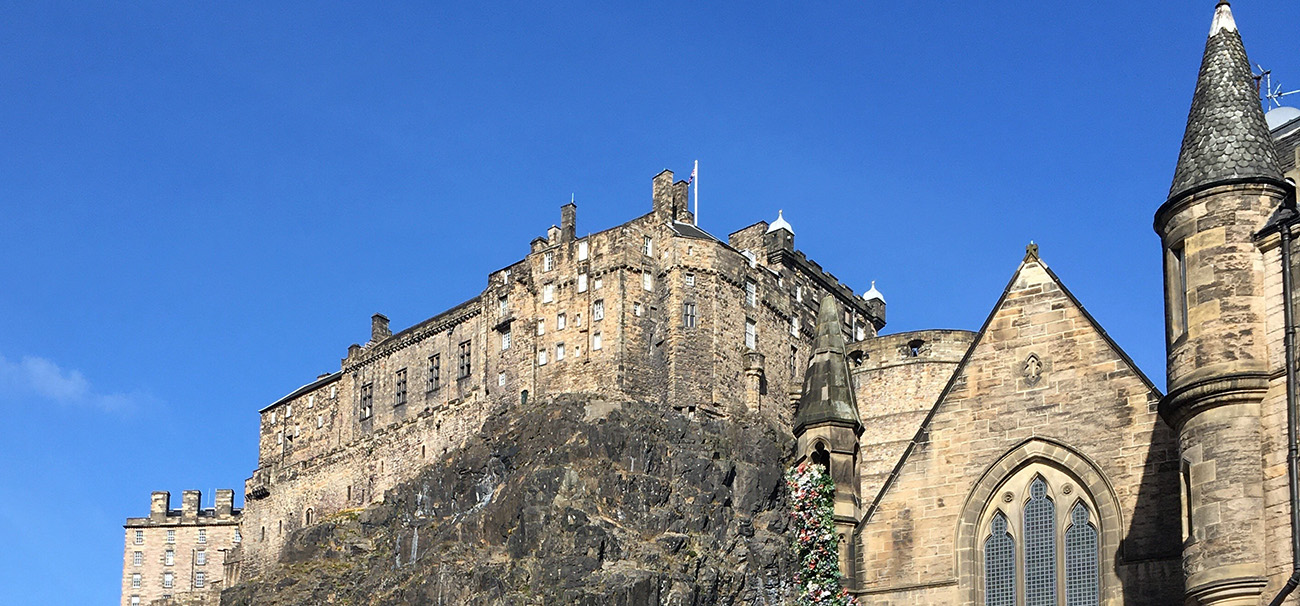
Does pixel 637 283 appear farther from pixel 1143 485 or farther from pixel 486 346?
pixel 1143 485

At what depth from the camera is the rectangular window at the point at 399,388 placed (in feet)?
315

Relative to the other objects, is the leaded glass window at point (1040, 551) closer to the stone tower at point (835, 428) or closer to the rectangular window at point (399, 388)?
the stone tower at point (835, 428)

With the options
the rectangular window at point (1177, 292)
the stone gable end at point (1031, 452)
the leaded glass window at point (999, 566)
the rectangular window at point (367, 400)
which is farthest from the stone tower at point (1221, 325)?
the rectangular window at point (367, 400)

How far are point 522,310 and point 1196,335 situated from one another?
71546 millimetres

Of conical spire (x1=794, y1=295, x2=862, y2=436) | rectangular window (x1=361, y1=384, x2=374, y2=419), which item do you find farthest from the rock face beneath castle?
conical spire (x1=794, y1=295, x2=862, y2=436)

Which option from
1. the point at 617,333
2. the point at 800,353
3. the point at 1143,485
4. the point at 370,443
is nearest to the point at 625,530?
the point at 617,333

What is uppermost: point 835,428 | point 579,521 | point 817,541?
point 579,521

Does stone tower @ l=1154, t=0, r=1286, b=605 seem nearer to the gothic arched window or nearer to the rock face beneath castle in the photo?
the gothic arched window

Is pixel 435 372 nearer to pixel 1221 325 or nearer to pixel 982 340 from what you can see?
pixel 982 340

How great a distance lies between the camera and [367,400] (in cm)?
9875

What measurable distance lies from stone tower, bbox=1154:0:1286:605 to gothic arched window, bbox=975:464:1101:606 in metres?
2.97

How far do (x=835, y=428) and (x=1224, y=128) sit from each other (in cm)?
736

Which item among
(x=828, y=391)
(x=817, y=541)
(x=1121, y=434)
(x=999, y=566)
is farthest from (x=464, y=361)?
(x=1121, y=434)

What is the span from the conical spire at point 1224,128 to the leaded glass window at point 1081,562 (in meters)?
4.60
